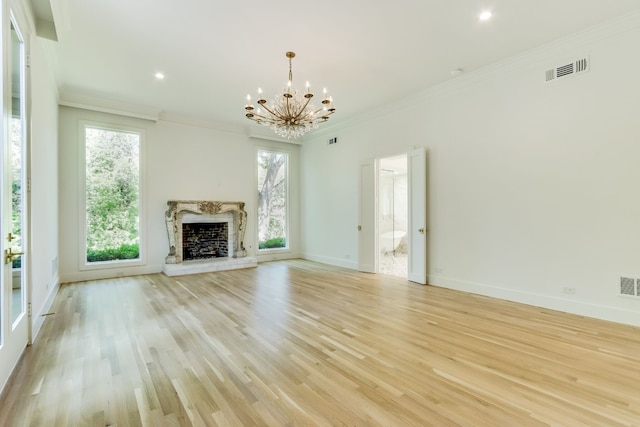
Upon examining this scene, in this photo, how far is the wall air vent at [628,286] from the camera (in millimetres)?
3361

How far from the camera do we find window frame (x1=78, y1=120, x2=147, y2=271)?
5688 millimetres

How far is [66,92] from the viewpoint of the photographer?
535cm

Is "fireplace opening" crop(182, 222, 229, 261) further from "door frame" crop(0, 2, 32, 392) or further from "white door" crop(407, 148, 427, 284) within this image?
"white door" crop(407, 148, 427, 284)

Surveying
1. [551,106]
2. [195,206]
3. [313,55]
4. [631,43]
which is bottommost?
[195,206]

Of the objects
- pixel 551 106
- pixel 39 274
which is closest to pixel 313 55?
pixel 551 106

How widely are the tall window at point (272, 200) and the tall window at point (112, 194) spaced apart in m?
2.85

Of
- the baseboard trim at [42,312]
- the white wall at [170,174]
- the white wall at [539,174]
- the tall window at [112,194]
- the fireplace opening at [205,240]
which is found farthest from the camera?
the fireplace opening at [205,240]

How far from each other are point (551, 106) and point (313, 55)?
3263mm

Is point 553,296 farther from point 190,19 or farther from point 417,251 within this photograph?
point 190,19

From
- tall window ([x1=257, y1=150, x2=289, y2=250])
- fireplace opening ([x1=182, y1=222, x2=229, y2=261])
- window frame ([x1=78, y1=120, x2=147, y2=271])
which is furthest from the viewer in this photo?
tall window ([x1=257, y1=150, x2=289, y2=250])

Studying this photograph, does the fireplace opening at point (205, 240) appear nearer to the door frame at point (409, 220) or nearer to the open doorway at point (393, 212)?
the door frame at point (409, 220)

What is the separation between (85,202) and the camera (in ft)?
18.8

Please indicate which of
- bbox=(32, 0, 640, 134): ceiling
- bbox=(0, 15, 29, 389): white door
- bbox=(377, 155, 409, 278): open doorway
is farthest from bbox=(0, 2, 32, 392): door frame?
bbox=(377, 155, 409, 278): open doorway

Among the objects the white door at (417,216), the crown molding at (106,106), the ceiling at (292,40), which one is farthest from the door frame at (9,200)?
the white door at (417,216)
